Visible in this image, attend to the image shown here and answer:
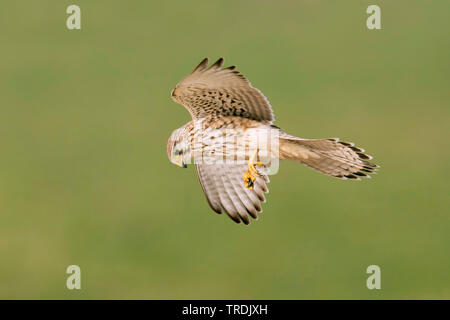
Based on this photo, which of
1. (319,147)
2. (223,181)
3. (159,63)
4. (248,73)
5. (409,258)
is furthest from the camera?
(159,63)

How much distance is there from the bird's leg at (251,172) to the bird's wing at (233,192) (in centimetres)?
43

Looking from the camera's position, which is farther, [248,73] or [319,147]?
[248,73]

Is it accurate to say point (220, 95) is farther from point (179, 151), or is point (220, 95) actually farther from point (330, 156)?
point (330, 156)

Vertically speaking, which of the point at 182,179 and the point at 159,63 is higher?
the point at 159,63

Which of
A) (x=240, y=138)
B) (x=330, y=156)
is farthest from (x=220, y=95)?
(x=330, y=156)

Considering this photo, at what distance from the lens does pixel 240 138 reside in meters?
7.70

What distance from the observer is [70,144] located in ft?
52.5

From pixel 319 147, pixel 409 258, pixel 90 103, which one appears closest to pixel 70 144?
pixel 90 103

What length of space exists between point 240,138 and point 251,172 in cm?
31

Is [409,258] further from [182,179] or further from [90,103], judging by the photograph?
[90,103]

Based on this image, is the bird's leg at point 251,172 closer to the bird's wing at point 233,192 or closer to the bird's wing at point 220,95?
the bird's wing at point 220,95

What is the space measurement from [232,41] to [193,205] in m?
5.17

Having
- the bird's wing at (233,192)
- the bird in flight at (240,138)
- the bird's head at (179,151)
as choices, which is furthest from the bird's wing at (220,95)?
the bird's wing at (233,192)

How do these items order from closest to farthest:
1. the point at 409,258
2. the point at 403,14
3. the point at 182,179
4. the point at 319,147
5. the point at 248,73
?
the point at 319,147 < the point at 409,258 < the point at 182,179 < the point at 248,73 < the point at 403,14
